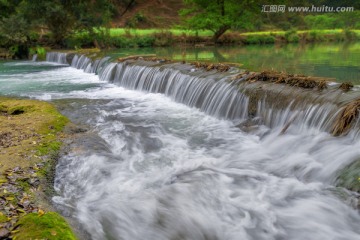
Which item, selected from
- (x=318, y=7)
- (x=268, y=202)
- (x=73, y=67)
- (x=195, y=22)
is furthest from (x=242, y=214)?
(x=318, y=7)

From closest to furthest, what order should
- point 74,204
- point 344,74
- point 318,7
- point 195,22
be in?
point 74,204 → point 344,74 → point 195,22 → point 318,7

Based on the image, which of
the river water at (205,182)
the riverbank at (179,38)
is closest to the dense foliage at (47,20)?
the riverbank at (179,38)

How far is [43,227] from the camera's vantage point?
140 inches

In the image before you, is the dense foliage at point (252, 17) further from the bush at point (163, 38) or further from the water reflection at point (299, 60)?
the water reflection at point (299, 60)

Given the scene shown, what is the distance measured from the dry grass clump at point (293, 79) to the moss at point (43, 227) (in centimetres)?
624

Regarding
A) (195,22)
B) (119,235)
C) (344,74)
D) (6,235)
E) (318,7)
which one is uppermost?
(318,7)

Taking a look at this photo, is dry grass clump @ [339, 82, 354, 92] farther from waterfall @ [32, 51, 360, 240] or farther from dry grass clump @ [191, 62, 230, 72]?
dry grass clump @ [191, 62, 230, 72]

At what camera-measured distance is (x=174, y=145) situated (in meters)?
7.61

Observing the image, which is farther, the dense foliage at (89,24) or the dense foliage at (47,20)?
the dense foliage at (89,24)

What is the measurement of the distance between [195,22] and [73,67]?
15.4 metres

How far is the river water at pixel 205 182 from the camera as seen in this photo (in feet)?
14.5

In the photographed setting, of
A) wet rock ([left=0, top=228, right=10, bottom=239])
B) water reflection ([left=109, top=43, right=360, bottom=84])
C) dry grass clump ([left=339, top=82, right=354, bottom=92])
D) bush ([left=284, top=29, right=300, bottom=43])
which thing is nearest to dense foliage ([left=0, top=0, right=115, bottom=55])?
water reflection ([left=109, top=43, right=360, bottom=84])

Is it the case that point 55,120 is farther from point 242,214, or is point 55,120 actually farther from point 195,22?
point 195,22

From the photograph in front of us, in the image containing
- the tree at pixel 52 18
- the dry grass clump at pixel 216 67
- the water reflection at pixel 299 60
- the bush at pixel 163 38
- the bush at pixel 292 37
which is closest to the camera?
the dry grass clump at pixel 216 67
